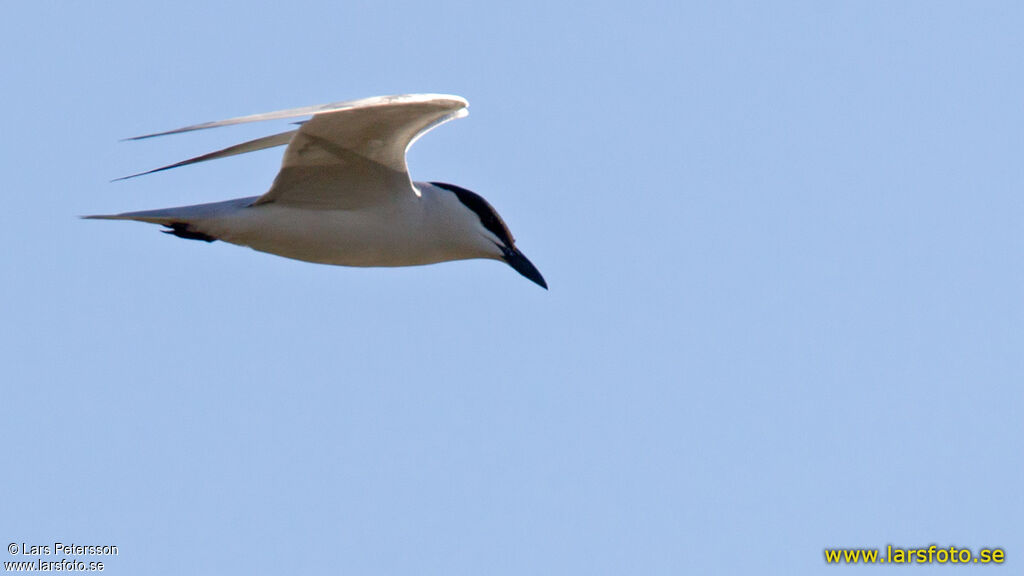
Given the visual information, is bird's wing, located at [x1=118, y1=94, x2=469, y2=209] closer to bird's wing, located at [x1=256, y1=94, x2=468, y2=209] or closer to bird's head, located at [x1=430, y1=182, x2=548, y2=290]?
bird's wing, located at [x1=256, y1=94, x2=468, y2=209]

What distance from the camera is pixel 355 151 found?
9602mm

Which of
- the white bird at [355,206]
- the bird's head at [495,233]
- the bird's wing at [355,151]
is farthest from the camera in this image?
the bird's head at [495,233]

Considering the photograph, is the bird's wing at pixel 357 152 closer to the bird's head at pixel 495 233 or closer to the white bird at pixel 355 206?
the white bird at pixel 355 206

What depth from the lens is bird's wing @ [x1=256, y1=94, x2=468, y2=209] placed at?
896 cm

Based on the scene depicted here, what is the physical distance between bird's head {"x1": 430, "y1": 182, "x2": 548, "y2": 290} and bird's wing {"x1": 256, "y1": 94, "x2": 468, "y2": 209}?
2.24ft

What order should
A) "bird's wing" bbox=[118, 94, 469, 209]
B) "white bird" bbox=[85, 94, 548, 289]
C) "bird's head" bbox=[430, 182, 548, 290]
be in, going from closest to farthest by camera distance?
"bird's wing" bbox=[118, 94, 469, 209] → "white bird" bbox=[85, 94, 548, 289] → "bird's head" bbox=[430, 182, 548, 290]

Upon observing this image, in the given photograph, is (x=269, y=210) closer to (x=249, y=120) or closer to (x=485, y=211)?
(x=485, y=211)

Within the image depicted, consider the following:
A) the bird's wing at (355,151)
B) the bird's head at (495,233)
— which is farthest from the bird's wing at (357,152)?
the bird's head at (495,233)

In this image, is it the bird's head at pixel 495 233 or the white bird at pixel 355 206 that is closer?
the white bird at pixel 355 206

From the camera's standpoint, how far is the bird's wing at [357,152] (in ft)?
29.4

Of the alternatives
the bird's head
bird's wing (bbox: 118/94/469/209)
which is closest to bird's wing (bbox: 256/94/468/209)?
bird's wing (bbox: 118/94/469/209)

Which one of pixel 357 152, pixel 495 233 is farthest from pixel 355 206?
pixel 495 233

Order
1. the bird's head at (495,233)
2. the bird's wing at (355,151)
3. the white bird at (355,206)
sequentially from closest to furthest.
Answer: the bird's wing at (355,151) → the white bird at (355,206) → the bird's head at (495,233)

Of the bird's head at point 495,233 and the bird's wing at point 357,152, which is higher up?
the bird's wing at point 357,152
